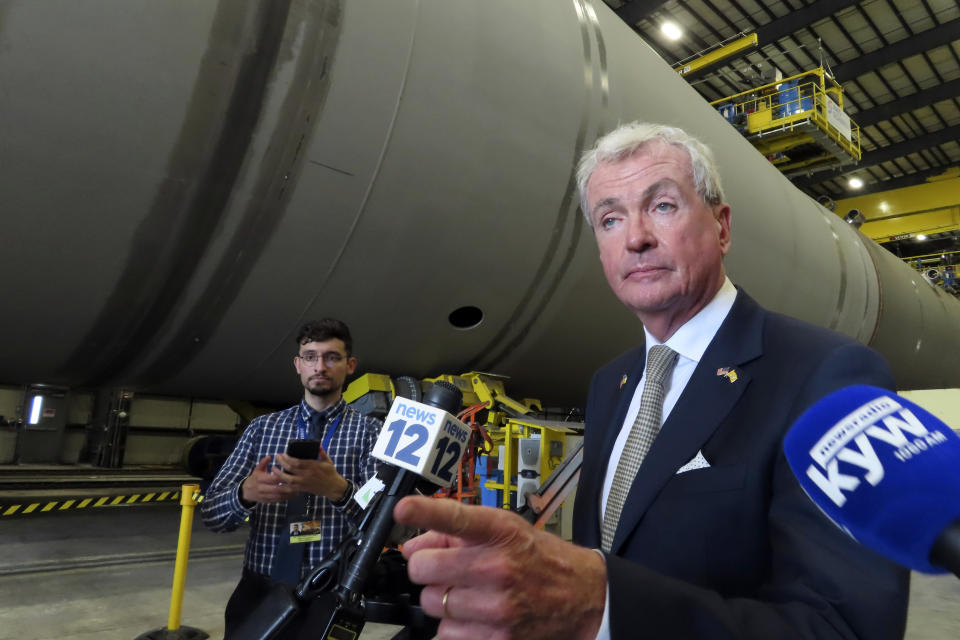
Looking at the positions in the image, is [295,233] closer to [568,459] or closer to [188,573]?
[568,459]

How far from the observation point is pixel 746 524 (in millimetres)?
876

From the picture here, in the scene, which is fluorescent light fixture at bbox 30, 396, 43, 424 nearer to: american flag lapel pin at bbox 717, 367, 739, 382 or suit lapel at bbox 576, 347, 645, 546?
suit lapel at bbox 576, 347, 645, 546

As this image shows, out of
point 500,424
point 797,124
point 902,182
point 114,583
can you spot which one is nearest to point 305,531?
point 114,583

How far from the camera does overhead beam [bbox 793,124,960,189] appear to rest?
1544cm

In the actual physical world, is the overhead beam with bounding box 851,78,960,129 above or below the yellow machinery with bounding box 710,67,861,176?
above

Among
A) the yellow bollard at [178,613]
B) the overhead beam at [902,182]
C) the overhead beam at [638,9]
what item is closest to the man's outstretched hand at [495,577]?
the yellow bollard at [178,613]

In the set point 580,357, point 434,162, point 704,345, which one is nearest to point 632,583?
point 704,345

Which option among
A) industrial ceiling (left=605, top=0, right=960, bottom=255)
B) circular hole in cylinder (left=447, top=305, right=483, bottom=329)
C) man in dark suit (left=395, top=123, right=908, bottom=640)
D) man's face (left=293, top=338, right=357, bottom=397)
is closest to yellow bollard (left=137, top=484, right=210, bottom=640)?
man's face (left=293, top=338, right=357, bottom=397)

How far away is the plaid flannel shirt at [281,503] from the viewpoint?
2010mm

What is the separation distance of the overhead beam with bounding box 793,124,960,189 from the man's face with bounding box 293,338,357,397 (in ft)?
58.8

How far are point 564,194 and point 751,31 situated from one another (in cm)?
1113

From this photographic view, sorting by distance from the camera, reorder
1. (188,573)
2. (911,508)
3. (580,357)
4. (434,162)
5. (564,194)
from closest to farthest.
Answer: (911,508)
(434,162)
(564,194)
(188,573)
(580,357)

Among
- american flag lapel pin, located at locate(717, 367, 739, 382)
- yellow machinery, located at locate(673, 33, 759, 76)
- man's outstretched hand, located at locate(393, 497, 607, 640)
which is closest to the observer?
man's outstretched hand, located at locate(393, 497, 607, 640)

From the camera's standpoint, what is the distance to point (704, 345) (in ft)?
3.68
